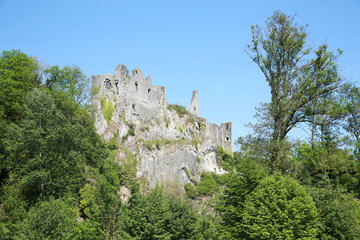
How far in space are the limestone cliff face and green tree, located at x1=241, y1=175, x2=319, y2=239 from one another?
28083 mm

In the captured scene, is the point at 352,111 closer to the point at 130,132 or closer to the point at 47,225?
the point at 47,225

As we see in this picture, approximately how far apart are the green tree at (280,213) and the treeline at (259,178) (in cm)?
5

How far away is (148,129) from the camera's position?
53125 millimetres

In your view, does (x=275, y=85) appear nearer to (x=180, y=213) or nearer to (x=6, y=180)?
(x=180, y=213)

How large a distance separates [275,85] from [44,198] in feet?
58.6

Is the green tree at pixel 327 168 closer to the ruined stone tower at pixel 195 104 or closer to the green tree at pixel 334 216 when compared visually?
the green tree at pixel 334 216

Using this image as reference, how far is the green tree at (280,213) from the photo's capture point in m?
18.6

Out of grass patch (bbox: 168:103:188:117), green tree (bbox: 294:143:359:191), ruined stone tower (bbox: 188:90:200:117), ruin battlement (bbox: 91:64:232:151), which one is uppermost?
ruined stone tower (bbox: 188:90:200:117)

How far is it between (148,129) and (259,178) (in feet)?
108

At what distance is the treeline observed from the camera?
19.3 meters

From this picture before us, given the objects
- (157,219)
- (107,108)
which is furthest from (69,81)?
(157,219)

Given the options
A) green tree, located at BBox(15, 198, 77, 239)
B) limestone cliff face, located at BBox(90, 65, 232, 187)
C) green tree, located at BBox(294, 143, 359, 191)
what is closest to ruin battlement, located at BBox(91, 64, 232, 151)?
limestone cliff face, located at BBox(90, 65, 232, 187)

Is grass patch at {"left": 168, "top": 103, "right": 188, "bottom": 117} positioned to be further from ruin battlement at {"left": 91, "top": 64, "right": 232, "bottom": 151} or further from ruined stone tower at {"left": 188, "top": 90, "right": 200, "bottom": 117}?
ruined stone tower at {"left": 188, "top": 90, "right": 200, "bottom": 117}

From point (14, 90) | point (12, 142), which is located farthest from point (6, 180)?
point (14, 90)
